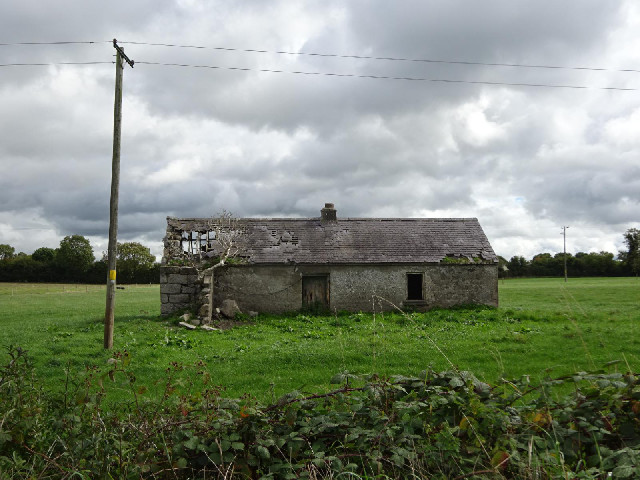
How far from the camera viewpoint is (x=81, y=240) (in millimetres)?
91125

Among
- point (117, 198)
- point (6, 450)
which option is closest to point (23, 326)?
point (117, 198)

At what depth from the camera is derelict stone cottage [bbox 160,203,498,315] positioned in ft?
71.5

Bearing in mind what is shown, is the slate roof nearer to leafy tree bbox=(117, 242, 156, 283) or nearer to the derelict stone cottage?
the derelict stone cottage

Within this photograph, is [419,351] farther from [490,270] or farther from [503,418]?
[490,270]

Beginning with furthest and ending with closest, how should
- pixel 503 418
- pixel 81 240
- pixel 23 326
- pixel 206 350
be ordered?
pixel 81 240 < pixel 23 326 < pixel 206 350 < pixel 503 418

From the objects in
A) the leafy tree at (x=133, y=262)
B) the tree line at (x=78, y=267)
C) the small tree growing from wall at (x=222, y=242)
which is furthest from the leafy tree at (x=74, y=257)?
the small tree growing from wall at (x=222, y=242)

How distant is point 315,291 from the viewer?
22578 mm

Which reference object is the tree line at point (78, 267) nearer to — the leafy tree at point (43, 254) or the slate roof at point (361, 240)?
the leafy tree at point (43, 254)

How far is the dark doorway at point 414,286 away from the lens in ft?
79.7

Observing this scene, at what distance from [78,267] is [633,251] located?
344 ft

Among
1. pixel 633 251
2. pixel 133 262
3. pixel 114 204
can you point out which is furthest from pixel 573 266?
pixel 114 204

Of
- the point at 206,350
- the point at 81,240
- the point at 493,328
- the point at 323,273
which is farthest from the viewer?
the point at 81,240

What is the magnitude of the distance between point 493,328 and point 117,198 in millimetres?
13937

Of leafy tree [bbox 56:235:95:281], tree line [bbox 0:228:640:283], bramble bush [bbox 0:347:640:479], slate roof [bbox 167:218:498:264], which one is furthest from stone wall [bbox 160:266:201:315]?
leafy tree [bbox 56:235:95:281]
